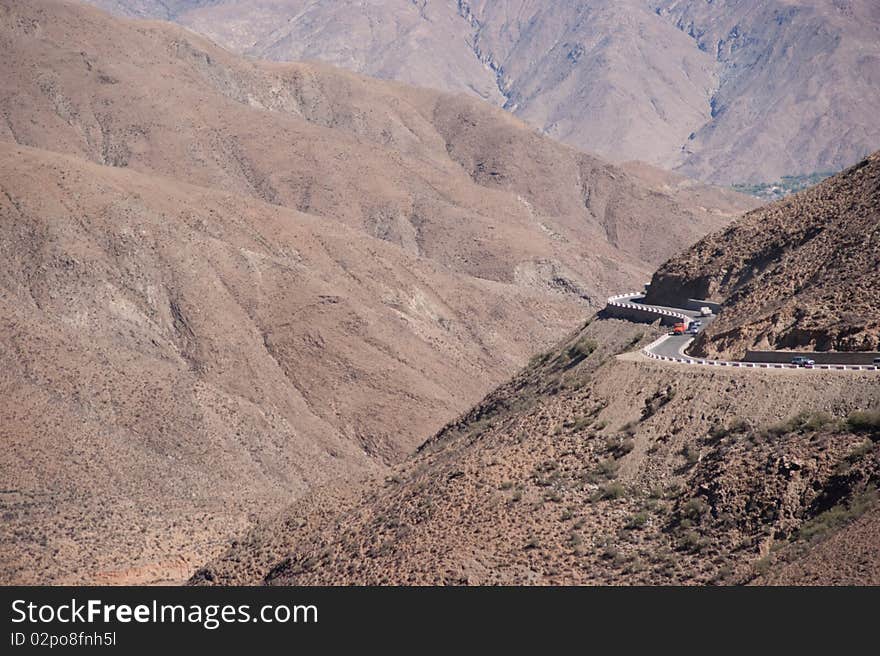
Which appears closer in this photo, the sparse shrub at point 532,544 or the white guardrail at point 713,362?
the sparse shrub at point 532,544

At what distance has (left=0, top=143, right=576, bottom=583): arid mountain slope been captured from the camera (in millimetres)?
67750

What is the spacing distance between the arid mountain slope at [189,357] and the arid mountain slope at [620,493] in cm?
1698

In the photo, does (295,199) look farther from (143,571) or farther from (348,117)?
(143,571)

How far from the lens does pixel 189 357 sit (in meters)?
88.3

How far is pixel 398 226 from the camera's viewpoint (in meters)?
145

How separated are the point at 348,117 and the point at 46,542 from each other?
Result: 398 feet

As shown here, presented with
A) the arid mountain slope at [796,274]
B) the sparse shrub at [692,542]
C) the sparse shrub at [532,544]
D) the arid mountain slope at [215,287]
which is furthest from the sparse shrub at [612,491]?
the arid mountain slope at [215,287]

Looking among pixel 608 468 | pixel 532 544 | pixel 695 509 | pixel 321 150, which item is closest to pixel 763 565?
pixel 695 509

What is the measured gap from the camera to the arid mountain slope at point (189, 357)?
67.8 metres

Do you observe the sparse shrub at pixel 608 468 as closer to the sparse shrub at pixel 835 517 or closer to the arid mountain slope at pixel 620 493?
the arid mountain slope at pixel 620 493

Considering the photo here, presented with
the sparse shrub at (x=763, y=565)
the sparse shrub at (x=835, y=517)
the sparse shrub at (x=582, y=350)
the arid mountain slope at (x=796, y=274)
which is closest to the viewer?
the sparse shrub at (x=835, y=517)

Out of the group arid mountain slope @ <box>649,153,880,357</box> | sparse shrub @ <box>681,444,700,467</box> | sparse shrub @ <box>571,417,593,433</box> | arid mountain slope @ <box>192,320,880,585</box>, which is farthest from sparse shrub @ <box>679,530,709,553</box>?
arid mountain slope @ <box>649,153,880,357</box>

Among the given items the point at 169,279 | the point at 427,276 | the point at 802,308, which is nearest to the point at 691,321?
the point at 802,308

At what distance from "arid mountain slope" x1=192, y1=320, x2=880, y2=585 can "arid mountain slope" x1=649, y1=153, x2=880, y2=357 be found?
3.43m
